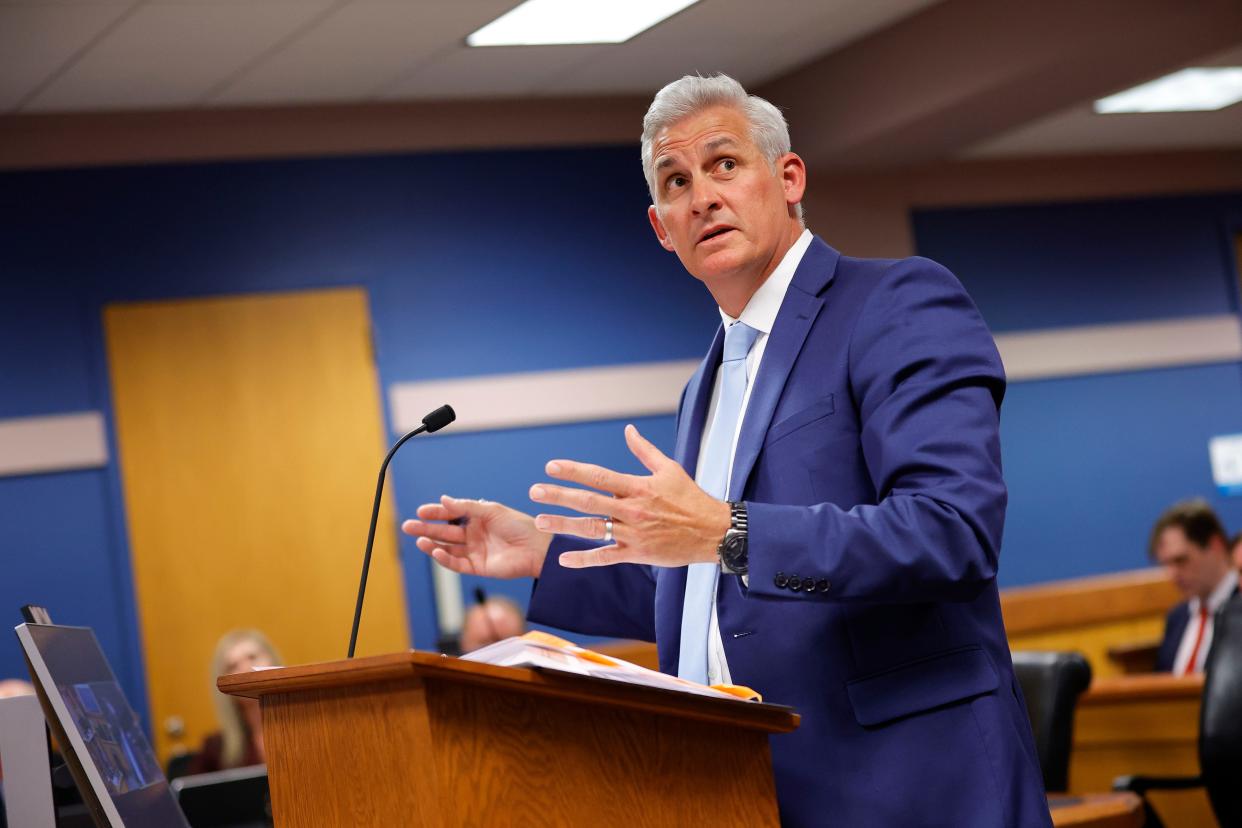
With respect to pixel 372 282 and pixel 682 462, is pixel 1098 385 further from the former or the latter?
pixel 682 462

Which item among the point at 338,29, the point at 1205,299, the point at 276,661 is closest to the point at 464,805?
the point at 276,661

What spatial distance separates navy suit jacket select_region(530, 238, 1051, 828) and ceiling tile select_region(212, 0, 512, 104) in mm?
3480

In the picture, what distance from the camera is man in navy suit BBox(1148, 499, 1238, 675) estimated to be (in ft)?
19.1

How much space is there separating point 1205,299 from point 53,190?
6.17 metres

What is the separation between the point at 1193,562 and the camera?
5.89 meters

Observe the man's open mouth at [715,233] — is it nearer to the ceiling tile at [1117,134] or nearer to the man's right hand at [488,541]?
the man's right hand at [488,541]

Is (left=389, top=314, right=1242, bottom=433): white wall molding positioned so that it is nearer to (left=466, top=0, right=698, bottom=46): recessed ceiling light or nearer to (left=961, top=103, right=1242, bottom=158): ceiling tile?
(left=961, top=103, right=1242, bottom=158): ceiling tile

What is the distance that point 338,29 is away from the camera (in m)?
5.04

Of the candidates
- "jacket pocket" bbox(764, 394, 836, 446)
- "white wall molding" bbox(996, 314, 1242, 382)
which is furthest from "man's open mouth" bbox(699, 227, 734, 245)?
"white wall molding" bbox(996, 314, 1242, 382)

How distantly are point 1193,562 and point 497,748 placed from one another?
16.7 ft

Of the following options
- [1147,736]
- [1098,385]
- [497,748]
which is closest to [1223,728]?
[1147,736]

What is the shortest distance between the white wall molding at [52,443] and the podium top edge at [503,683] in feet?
13.9

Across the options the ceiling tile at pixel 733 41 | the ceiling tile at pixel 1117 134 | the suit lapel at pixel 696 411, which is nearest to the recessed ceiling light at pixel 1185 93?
the ceiling tile at pixel 1117 134

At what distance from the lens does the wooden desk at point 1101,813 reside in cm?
287
